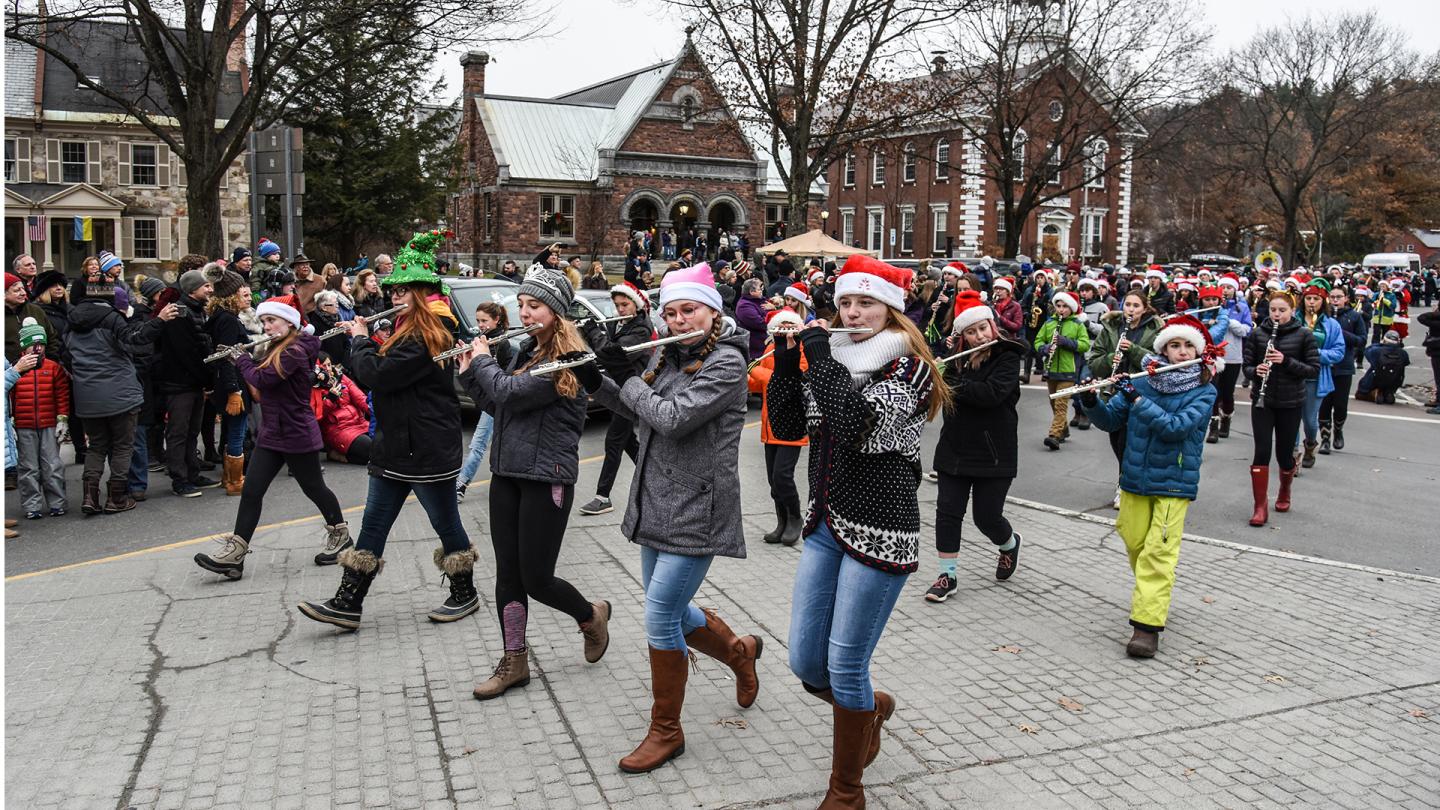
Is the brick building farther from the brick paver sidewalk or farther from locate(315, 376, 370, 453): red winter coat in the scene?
the brick paver sidewalk

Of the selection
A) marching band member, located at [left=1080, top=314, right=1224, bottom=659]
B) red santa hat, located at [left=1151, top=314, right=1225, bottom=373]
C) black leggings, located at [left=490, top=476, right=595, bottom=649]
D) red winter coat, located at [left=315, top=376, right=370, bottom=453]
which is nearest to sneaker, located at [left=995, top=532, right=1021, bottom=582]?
marching band member, located at [left=1080, top=314, right=1224, bottom=659]

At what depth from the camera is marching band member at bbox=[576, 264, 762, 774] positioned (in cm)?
420

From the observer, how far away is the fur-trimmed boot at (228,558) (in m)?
6.70

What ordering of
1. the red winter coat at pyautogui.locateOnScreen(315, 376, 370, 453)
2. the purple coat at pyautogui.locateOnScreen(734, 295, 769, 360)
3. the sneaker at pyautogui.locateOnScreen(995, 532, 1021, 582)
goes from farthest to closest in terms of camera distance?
the purple coat at pyautogui.locateOnScreen(734, 295, 769, 360) < the red winter coat at pyautogui.locateOnScreen(315, 376, 370, 453) < the sneaker at pyautogui.locateOnScreen(995, 532, 1021, 582)

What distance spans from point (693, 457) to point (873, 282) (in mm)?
994

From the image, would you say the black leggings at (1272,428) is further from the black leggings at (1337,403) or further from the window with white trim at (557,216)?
the window with white trim at (557,216)

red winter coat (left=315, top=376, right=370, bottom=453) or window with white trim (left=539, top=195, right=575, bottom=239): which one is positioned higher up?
window with white trim (left=539, top=195, right=575, bottom=239)

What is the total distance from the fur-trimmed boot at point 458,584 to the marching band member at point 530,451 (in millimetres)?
1025

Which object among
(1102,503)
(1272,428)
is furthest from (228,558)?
(1272,428)

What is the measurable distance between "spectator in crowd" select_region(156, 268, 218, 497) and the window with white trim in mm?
37607

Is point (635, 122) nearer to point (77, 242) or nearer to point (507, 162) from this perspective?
point (507, 162)

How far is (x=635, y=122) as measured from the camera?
47.3 metres

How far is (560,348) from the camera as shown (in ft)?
15.7

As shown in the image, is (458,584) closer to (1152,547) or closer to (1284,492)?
(1152,547)
